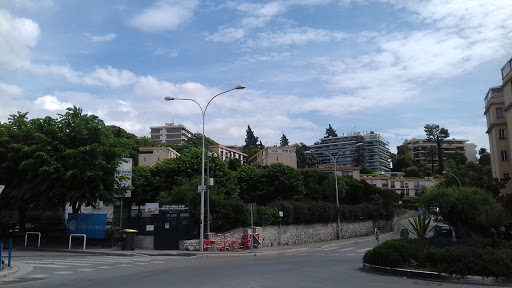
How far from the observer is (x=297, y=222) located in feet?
119

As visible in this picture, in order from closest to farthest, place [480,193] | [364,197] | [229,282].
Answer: [229,282] → [480,193] → [364,197]

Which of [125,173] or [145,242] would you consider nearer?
[145,242]

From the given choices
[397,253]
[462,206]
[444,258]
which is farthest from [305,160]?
[444,258]

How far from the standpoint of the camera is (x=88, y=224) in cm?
2709

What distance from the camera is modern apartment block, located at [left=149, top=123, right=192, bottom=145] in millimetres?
163625

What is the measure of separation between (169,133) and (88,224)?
14030cm

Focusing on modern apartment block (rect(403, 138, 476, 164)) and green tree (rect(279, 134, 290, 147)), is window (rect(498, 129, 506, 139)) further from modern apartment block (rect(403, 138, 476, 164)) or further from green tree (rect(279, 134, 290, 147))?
green tree (rect(279, 134, 290, 147))

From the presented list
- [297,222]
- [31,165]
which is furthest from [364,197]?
[31,165]

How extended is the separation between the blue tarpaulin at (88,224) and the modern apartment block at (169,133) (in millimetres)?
136684

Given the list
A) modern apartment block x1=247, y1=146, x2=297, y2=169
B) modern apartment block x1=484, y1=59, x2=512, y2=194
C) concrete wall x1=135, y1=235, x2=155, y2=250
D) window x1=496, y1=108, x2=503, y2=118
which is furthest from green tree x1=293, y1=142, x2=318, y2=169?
concrete wall x1=135, y1=235, x2=155, y2=250

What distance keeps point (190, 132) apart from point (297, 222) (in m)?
142

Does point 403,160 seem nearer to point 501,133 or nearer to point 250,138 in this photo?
point 250,138

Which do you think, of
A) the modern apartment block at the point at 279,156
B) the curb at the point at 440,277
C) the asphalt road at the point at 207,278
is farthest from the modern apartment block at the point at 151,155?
the curb at the point at 440,277

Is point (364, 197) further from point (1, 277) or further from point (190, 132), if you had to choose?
point (190, 132)
